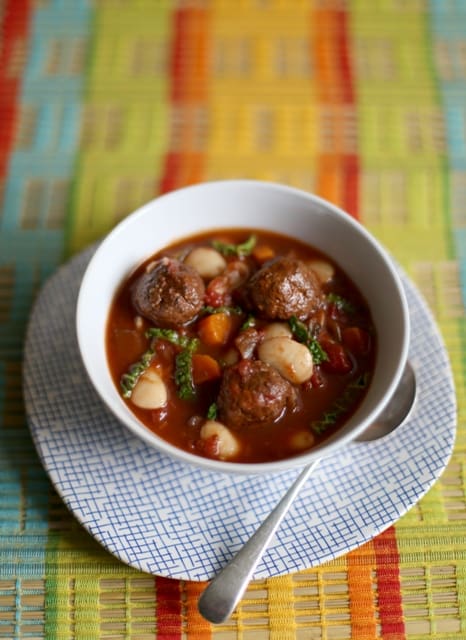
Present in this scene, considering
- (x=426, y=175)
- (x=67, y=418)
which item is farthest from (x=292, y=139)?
(x=67, y=418)

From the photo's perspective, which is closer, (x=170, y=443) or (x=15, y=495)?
(x=170, y=443)

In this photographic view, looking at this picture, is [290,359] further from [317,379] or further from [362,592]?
[362,592]

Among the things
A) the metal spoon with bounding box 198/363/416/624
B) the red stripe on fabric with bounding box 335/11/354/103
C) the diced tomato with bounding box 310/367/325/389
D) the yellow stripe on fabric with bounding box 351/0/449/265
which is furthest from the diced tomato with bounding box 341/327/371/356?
the red stripe on fabric with bounding box 335/11/354/103

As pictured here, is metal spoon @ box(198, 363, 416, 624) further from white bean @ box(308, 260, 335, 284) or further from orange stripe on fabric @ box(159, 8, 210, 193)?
orange stripe on fabric @ box(159, 8, 210, 193)

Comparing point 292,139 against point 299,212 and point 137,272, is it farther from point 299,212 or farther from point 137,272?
point 137,272

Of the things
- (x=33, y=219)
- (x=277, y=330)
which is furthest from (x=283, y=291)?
(x=33, y=219)

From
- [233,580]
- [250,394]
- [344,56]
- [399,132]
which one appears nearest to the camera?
[233,580]

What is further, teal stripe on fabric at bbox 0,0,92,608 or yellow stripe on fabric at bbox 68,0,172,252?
yellow stripe on fabric at bbox 68,0,172,252
